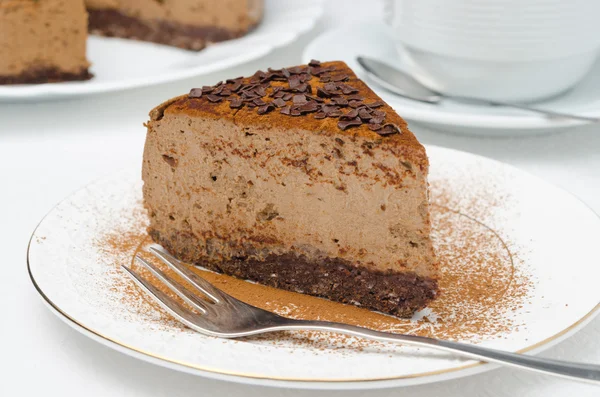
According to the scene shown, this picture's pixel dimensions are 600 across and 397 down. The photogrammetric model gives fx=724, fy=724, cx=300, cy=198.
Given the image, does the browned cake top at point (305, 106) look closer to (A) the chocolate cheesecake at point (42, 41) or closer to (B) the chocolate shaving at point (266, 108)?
(B) the chocolate shaving at point (266, 108)

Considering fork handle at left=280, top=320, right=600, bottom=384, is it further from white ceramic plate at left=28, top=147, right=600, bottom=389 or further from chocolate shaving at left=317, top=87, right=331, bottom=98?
chocolate shaving at left=317, top=87, right=331, bottom=98

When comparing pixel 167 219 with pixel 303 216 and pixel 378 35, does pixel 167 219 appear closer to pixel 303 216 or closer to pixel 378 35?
pixel 303 216

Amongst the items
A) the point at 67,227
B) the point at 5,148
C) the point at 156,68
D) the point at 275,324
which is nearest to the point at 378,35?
the point at 156,68

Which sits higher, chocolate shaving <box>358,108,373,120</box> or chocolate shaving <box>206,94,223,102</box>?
chocolate shaving <box>358,108,373,120</box>

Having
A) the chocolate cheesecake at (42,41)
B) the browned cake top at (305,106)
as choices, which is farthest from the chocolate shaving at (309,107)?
the chocolate cheesecake at (42,41)

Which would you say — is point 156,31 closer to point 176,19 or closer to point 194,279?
point 176,19

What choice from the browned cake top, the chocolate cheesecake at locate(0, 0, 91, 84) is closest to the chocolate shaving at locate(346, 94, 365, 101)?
the browned cake top

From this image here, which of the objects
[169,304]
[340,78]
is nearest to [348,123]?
[340,78]
